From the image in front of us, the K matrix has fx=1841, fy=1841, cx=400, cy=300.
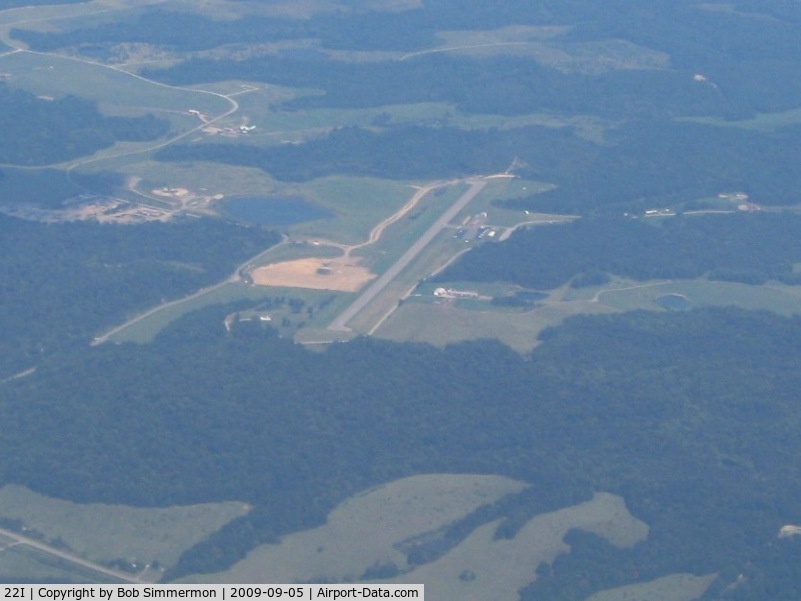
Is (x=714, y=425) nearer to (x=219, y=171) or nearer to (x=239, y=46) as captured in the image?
(x=219, y=171)

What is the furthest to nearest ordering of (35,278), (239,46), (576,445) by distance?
(239,46) → (35,278) → (576,445)

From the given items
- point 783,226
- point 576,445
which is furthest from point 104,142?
point 576,445

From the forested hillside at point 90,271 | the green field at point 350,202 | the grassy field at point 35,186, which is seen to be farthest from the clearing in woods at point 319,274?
the grassy field at point 35,186

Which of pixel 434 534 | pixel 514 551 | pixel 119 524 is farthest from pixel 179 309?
pixel 514 551

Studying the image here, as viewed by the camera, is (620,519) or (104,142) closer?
(620,519)

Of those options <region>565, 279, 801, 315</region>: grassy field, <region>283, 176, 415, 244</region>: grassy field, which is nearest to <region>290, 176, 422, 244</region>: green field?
<region>283, 176, 415, 244</region>: grassy field

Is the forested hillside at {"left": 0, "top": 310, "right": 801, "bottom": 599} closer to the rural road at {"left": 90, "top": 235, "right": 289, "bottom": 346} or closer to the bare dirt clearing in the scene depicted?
the rural road at {"left": 90, "top": 235, "right": 289, "bottom": 346}

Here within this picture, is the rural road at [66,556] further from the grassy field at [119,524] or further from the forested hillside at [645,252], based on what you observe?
the forested hillside at [645,252]

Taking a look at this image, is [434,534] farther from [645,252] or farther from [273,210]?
[273,210]
